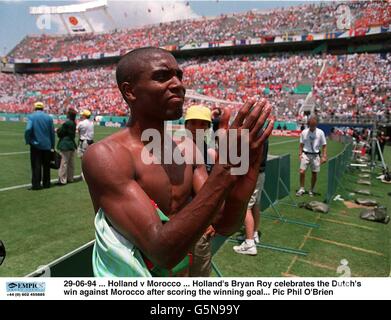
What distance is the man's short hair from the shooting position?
1.25 metres

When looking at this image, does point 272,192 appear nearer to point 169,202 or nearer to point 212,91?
point 169,202

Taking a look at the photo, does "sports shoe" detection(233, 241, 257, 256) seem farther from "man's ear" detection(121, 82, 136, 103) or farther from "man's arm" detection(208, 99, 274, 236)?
"man's ear" detection(121, 82, 136, 103)

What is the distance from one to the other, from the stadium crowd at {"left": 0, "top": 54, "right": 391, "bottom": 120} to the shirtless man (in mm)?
26618

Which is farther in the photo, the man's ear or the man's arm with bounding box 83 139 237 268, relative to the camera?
the man's ear

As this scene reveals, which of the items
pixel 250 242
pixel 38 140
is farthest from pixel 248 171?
pixel 38 140

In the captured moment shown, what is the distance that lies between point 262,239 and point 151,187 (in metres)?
3.87

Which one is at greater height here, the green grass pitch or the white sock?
the white sock

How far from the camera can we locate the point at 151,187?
1.29 meters

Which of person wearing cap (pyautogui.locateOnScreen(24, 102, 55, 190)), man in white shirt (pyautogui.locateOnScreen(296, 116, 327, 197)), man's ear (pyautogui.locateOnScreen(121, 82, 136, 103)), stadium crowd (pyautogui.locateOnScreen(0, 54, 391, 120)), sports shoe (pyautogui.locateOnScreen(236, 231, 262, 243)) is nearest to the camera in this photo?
man's ear (pyautogui.locateOnScreen(121, 82, 136, 103))

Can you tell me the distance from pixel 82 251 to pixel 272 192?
5.28 metres

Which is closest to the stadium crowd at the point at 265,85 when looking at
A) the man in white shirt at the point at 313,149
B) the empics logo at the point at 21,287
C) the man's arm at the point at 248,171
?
the man in white shirt at the point at 313,149

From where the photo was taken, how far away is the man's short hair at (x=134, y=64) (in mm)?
1249

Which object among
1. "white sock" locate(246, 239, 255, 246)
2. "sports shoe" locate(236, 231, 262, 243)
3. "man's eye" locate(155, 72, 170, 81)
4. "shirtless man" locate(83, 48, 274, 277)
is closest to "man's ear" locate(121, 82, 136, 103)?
"shirtless man" locate(83, 48, 274, 277)

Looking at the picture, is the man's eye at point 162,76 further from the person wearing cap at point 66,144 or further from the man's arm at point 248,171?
the person wearing cap at point 66,144
